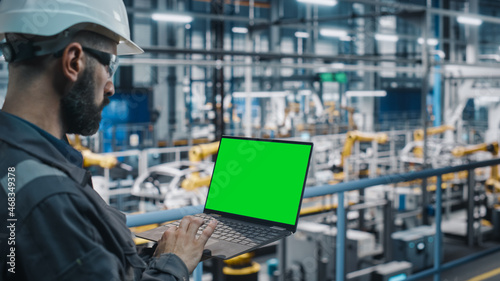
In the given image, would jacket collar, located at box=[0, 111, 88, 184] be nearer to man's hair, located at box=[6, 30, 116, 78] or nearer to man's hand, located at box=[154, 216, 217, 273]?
man's hair, located at box=[6, 30, 116, 78]

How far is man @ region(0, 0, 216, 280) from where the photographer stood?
897mm

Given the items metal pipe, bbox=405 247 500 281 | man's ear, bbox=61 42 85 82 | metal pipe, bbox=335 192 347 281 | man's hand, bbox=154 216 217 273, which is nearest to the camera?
man's ear, bbox=61 42 85 82

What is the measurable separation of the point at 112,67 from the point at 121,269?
17.6 inches

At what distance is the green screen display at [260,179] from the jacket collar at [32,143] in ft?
2.32

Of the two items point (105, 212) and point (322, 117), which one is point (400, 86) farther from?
point (105, 212)

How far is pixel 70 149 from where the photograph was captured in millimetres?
1067

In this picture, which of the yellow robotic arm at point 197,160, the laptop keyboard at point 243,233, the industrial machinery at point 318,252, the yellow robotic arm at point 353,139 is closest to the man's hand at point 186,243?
the laptop keyboard at point 243,233

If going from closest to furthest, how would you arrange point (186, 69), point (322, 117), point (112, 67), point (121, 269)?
point (121, 269) → point (112, 67) → point (322, 117) → point (186, 69)

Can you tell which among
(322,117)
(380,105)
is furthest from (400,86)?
(322,117)

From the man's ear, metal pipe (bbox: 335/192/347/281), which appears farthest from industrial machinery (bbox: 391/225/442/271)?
the man's ear

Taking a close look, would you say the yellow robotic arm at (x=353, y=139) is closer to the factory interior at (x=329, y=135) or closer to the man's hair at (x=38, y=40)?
the factory interior at (x=329, y=135)

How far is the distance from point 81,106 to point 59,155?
0.12m

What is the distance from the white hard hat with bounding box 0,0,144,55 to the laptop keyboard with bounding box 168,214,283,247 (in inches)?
25.5

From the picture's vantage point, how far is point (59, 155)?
101cm
